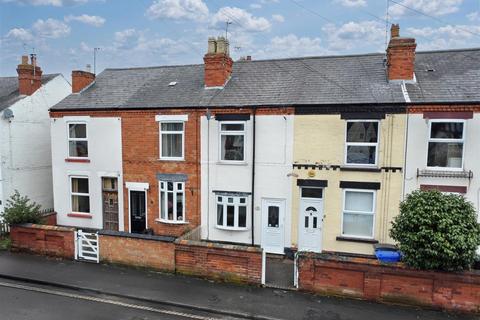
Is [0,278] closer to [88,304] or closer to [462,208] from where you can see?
[88,304]

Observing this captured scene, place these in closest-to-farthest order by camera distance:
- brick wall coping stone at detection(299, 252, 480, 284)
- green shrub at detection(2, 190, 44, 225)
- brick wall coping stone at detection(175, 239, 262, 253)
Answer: brick wall coping stone at detection(299, 252, 480, 284) < brick wall coping stone at detection(175, 239, 262, 253) < green shrub at detection(2, 190, 44, 225)

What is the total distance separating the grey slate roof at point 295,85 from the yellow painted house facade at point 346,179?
0.80 m

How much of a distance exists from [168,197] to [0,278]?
6184 millimetres

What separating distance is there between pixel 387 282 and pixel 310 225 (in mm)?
4118

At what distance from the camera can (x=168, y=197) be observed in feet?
48.7

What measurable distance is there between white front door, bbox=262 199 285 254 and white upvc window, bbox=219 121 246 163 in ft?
6.76

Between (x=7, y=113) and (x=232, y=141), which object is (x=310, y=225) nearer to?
(x=232, y=141)

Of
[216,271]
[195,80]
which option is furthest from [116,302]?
[195,80]

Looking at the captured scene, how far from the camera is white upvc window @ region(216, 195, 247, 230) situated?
548 inches

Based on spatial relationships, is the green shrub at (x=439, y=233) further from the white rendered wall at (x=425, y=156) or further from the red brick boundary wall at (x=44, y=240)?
the red brick boundary wall at (x=44, y=240)

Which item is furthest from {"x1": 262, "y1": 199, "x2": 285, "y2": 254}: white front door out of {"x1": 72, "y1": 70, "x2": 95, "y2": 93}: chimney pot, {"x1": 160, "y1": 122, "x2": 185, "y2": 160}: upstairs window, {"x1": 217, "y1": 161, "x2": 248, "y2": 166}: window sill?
{"x1": 72, "y1": 70, "x2": 95, "y2": 93}: chimney pot

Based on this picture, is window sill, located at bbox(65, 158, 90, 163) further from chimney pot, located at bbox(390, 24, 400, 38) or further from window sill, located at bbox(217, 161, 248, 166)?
chimney pot, located at bbox(390, 24, 400, 38)

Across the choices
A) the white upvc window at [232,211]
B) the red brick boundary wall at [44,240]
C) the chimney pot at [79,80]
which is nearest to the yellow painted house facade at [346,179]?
the white upvc window at [232,211]

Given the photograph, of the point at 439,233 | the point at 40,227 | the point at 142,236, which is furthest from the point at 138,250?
the point at 439,233
